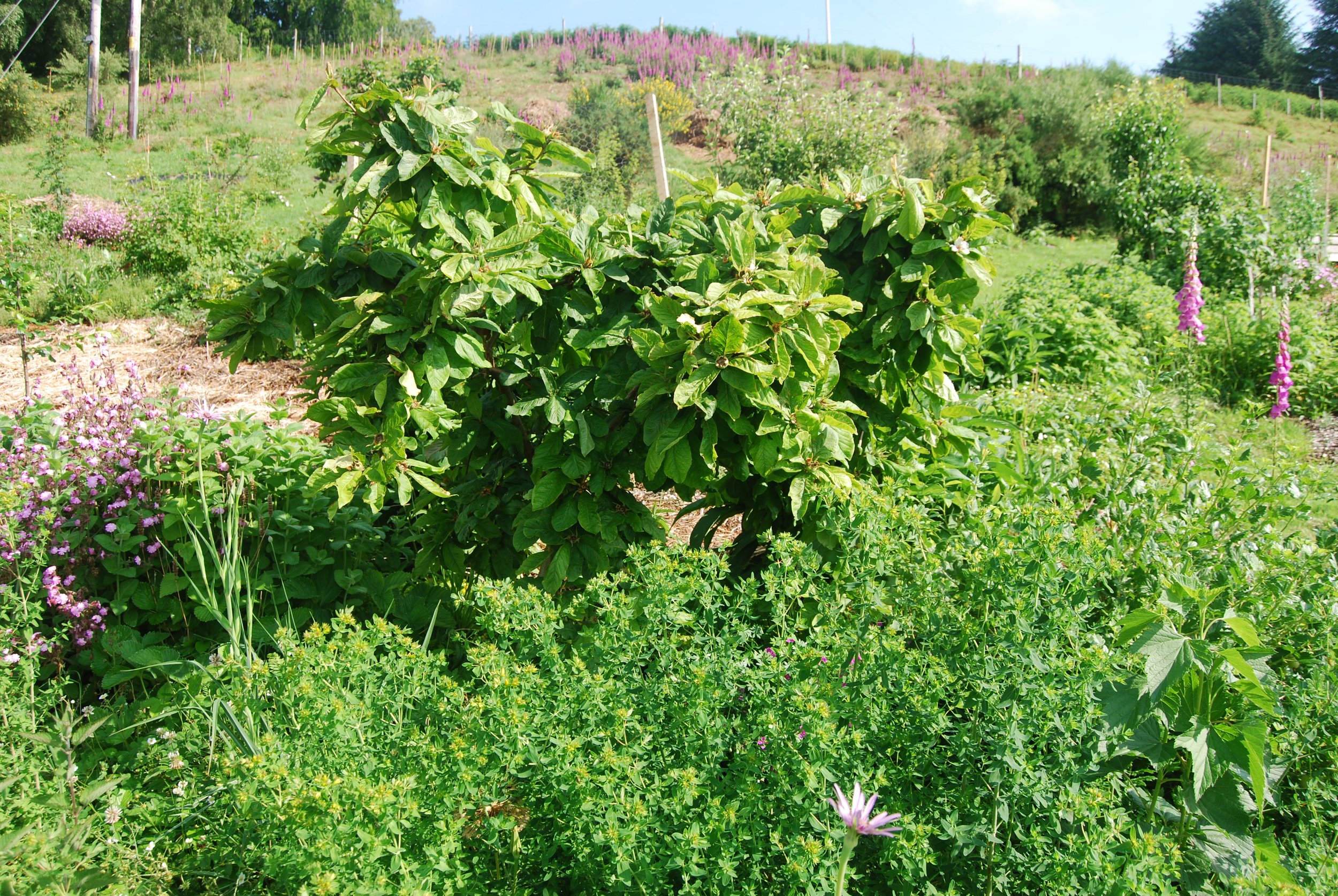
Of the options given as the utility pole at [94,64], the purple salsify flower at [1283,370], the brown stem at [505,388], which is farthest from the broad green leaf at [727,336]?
the utility pole at [94,64]

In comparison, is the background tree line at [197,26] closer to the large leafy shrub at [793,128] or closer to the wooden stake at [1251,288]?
the large leafy shrub at [793,128]

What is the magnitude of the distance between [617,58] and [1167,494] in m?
27.3

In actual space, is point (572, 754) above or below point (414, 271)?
below

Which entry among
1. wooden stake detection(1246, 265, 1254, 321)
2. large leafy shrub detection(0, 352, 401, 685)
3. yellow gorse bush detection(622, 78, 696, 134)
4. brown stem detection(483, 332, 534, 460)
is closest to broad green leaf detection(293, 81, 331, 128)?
brown stem detection(483, 332, 534, 460)

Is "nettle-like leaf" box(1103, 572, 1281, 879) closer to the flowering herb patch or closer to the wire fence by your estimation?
the flowering herb patch

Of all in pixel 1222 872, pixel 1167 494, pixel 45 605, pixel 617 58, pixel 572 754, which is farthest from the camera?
pixel 617 58

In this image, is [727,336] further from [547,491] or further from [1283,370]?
[1283,370]

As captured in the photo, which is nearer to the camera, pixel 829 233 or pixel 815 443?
pixel 815 443

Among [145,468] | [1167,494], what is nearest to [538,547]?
[145,468]

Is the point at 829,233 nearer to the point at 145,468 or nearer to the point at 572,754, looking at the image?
the point at 572,754

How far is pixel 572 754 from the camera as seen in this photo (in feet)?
5.01

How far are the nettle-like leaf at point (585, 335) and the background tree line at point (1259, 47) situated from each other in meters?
45.3

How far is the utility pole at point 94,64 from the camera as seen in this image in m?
11.3

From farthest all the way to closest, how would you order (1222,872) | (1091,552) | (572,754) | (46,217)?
(46,217) → (1091,552) → (1222,872) → (572,754)
